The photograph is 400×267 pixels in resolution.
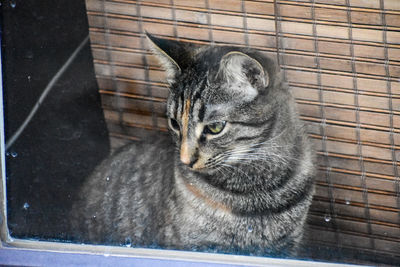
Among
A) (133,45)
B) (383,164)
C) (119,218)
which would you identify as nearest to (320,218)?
(383,164)

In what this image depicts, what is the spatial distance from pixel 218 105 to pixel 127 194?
1.63 feet

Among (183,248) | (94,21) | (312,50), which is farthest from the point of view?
(94,21)

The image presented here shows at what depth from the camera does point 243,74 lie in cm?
125

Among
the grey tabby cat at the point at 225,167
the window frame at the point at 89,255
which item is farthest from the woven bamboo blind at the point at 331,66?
the window frame at the point at 89,255

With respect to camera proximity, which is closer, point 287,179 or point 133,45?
point 287,179

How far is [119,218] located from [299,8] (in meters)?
0.81

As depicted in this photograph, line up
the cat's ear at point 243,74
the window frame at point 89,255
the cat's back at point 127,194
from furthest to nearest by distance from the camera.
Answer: the cat's back at point 127,194
the window frame at point 89,255
the cat's ear at point 243,74

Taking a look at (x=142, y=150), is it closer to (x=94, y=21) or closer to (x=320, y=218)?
(x=94, y=21)

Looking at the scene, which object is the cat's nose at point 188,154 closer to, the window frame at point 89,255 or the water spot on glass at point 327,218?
the window frame at point 89,255

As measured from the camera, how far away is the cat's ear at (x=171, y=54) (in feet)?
4.42

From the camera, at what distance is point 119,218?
154 centimetres

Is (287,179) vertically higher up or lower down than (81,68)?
lower down

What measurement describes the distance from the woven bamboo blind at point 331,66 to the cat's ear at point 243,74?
0.26 meters

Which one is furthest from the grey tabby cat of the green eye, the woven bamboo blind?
the woven bamboo blind
